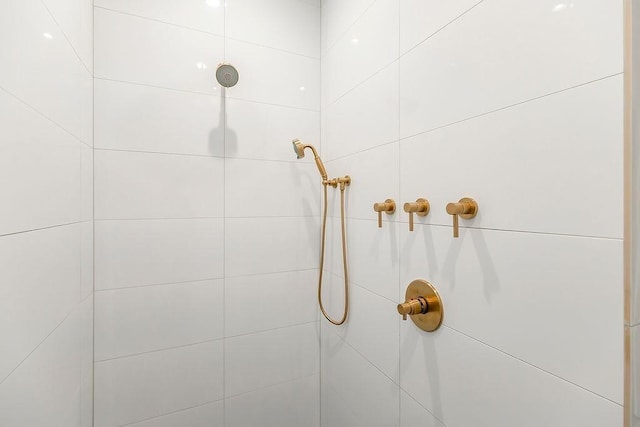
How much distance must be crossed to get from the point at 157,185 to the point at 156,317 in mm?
579

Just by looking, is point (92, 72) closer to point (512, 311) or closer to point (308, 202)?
point (308, 202)

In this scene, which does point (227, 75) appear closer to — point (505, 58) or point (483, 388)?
point (505, 58)

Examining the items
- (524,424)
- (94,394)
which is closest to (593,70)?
(524,424)

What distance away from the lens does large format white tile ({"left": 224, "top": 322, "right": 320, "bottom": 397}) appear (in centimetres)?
138

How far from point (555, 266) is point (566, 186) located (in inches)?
6.4

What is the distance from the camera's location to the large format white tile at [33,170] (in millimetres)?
576

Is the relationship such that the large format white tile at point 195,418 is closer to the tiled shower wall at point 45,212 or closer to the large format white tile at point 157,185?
the tiled shower wall at point 45,212

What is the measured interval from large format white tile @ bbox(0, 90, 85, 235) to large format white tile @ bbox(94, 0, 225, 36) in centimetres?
66

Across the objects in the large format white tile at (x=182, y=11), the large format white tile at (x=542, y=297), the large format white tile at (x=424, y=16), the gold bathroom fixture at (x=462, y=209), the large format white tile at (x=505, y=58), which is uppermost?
the large format white tile at (x=182, y=11)

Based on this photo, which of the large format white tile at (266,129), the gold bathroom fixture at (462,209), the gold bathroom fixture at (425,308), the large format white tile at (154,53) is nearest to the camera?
the gold bathroom fixture at (462,209)

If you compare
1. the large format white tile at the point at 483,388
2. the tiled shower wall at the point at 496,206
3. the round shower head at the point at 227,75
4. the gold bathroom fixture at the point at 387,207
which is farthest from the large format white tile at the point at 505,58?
the round shower head at the point at 227,75

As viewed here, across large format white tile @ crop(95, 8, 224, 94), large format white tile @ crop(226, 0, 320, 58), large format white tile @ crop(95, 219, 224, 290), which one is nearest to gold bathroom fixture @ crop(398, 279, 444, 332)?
large format white tile @ crop(95, 219, 224, 290)

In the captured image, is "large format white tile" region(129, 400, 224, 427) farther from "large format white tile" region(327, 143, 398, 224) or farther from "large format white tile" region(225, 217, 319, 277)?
"large format white tile" region(327, 143, 398, 224)

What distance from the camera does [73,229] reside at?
94 cm
